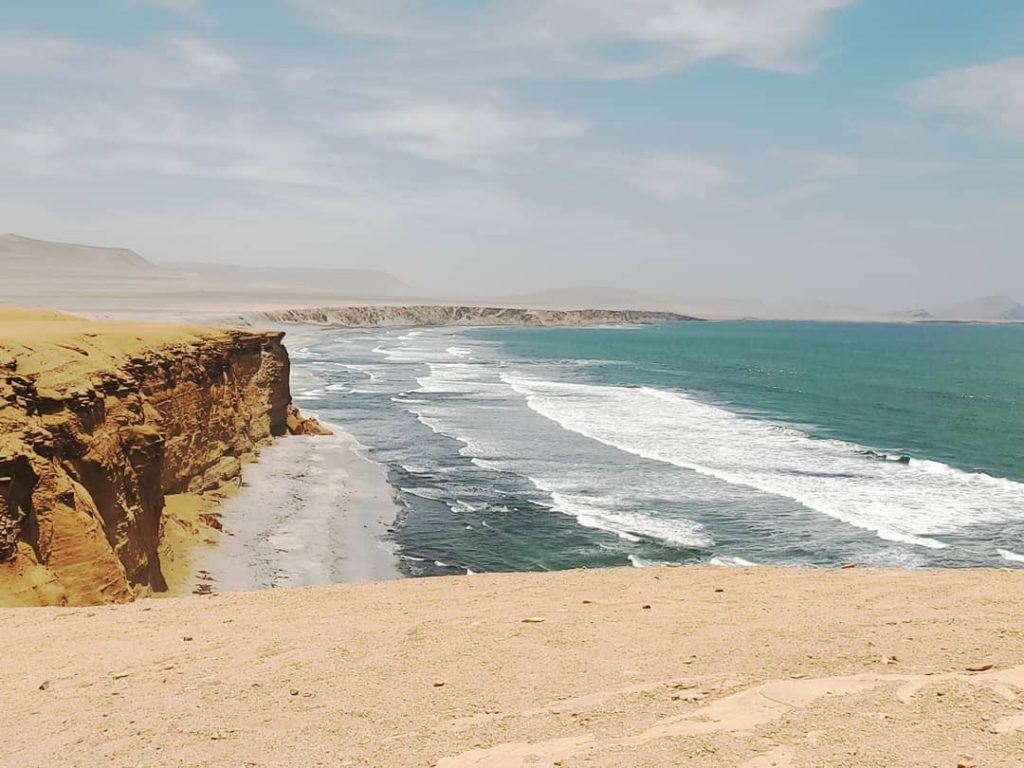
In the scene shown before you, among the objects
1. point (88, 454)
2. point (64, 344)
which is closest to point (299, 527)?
point (64, 344)

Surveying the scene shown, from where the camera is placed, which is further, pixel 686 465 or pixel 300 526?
pixel 686 465

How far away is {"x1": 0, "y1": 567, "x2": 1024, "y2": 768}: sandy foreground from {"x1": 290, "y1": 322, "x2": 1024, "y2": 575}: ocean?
11.1 m

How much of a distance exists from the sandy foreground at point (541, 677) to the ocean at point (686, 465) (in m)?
11.1

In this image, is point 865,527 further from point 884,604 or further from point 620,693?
point 620,693

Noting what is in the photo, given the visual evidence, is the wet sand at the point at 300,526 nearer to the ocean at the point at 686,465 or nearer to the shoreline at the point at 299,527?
the shoreline at the point at 299,527

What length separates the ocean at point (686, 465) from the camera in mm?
23859

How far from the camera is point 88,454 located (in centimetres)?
1580

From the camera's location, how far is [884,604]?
1083cm

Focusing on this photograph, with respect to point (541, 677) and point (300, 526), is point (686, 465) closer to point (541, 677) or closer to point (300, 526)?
point (300, 526)

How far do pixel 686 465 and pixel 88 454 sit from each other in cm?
2441

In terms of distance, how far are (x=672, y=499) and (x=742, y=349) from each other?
3964 inches

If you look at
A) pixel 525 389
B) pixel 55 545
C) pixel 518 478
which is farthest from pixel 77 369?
pixel 525 389

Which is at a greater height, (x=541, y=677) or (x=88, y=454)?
(x=88, y=454)

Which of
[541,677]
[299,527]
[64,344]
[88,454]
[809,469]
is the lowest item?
[299,527]
